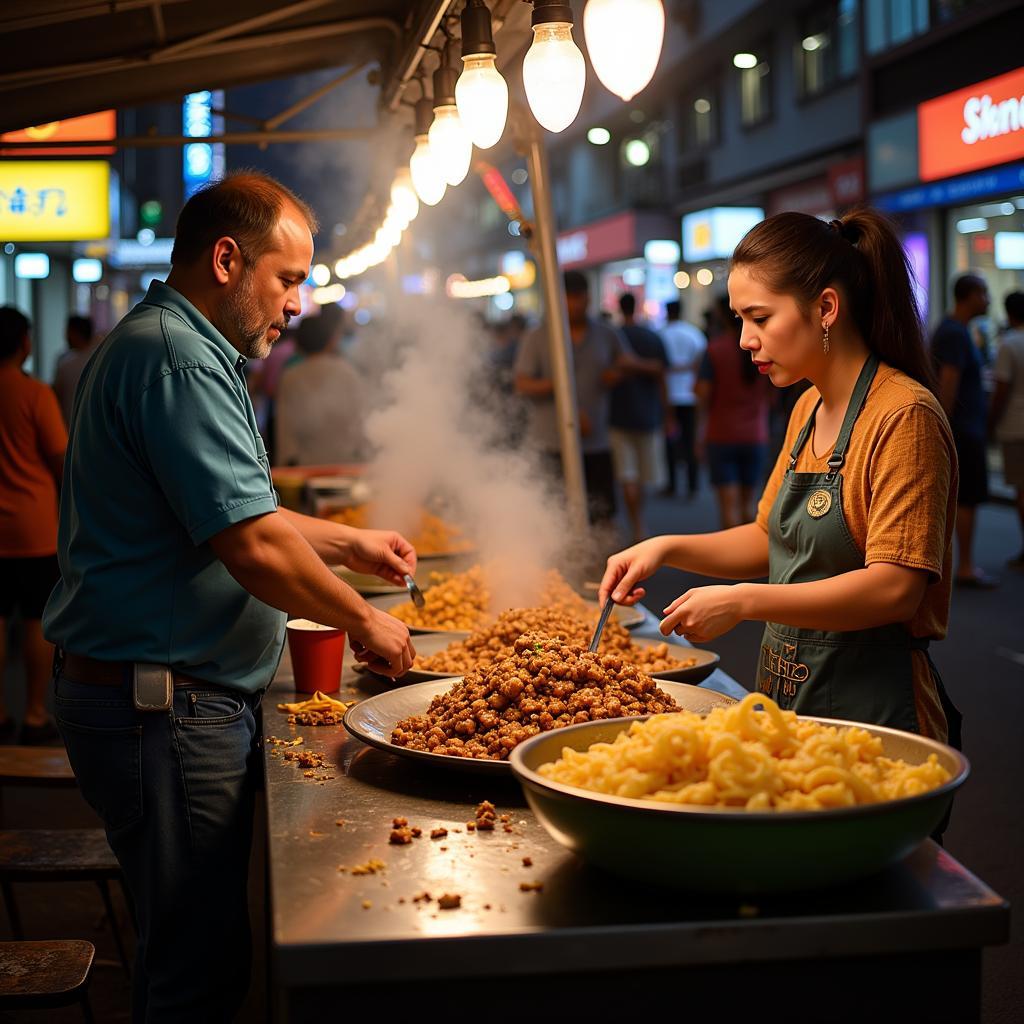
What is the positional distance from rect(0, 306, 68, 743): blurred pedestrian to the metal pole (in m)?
2.57

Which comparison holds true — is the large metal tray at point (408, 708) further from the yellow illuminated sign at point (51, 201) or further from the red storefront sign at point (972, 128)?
the red storefront sign at point (972, 128)

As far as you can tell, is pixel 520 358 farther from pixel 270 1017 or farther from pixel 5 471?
pixel 270 1017

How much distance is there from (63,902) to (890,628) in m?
3.32

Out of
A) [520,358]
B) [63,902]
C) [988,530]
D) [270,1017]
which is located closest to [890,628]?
[270,1017]

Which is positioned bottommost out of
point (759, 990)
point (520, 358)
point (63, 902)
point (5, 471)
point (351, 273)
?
point (63, 902)

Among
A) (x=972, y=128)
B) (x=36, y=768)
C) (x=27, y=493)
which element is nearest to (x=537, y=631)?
(x=36, y=768)

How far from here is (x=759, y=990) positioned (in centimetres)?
158

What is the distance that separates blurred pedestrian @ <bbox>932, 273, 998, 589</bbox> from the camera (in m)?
8.56

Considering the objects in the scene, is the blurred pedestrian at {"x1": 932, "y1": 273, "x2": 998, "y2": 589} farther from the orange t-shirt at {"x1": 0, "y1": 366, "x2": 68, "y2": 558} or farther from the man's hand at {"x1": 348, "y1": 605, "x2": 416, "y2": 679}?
the man's hand at {"x1": 348, "y1": 605, "x2": 416, "y2": 679}

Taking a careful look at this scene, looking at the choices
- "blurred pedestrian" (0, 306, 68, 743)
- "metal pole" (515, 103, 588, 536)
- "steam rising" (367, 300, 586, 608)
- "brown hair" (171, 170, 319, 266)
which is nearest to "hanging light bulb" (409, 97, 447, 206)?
"metal pole" (515, 103, 588, 536)

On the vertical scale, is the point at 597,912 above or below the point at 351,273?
below

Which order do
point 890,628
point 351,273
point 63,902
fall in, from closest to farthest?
point 890,628
point 63,902
point 351,273

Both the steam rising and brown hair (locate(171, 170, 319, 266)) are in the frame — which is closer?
brown hair (locate(171, 170, 319, 266))

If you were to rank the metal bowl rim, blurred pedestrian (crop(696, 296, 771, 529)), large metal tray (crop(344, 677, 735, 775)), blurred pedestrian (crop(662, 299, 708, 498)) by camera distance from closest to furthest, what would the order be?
the metal bowl rim, large metal tray (crop(344, 677, 735, 775)), blurred pedestrian (crop(696, 296, 771, 529)), blurred pedestrian (crop(662, 299, 708, 498))
